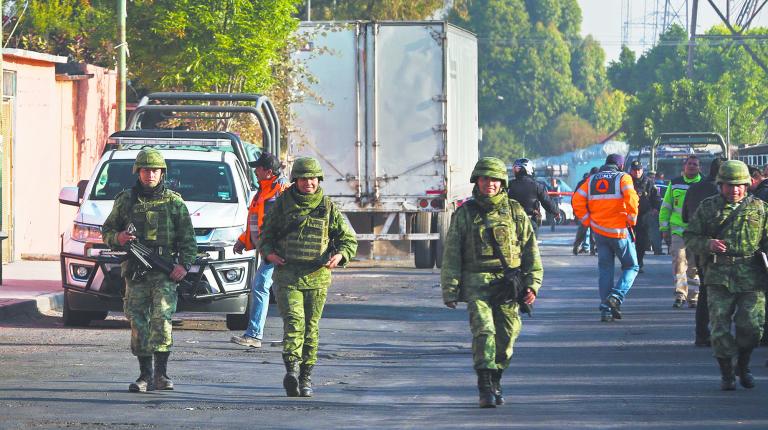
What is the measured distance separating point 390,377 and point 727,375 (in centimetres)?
257

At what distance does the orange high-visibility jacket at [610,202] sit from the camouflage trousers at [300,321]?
6297 mm

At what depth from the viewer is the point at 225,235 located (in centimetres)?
1538

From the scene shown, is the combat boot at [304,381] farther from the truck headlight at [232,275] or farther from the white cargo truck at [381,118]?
the white cargo truck at [381,118]

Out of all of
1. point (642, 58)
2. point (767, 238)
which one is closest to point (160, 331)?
point (767, 238)

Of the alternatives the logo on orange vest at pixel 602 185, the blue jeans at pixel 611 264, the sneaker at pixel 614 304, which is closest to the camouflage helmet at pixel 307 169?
the logo on orange vest at pixel 602 185

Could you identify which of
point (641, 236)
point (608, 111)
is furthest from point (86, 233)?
point (608, 111)

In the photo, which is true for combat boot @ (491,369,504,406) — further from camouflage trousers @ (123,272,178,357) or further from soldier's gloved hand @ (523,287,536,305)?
camouflage trousers @ (123,272,178,357)

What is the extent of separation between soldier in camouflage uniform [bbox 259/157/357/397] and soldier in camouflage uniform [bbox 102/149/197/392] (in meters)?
0.70

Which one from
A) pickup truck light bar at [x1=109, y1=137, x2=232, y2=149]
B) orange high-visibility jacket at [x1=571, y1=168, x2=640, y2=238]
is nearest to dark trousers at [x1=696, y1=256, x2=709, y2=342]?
orange high-visibility jacket at [x1=571, y1=168, x2=640, y2=238]

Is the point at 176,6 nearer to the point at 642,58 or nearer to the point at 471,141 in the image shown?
the point at 471,141

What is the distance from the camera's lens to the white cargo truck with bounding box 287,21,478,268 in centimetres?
2423

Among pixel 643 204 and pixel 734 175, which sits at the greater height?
pixel 734 175

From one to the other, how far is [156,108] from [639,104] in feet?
228

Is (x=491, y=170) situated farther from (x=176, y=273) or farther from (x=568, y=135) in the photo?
(x=568, y=135)
